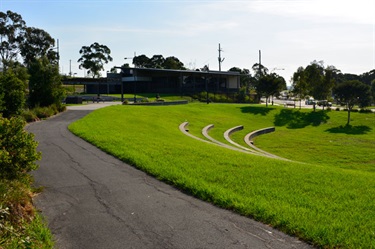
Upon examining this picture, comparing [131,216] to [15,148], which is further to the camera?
[15,148]

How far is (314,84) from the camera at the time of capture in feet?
159

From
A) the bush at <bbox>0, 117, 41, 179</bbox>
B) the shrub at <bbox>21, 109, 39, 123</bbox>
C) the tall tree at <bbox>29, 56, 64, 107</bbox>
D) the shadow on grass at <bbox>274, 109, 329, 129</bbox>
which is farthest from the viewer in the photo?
the shadow on grass at <bbox>274, 109, 329, 129</bbox>

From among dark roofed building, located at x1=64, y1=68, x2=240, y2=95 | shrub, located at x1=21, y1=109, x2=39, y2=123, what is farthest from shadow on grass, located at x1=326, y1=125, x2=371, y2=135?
dark roofed building, located at x1=64, y1=68, x2=240, y2=95

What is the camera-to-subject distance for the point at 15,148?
7430mm

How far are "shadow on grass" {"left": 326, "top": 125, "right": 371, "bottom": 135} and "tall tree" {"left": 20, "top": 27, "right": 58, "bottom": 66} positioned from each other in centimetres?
5632

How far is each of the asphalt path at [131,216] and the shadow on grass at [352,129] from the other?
27332 mm

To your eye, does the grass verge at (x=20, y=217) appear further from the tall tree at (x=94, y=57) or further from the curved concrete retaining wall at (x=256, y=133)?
the tall tree at (x=94, y=57)

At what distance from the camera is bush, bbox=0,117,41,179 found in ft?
23.5

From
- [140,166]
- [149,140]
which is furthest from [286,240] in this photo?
[149,140]

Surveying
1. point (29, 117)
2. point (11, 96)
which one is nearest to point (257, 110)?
point (29, 117)

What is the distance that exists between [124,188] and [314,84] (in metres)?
44.8

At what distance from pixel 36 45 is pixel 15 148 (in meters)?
72.9

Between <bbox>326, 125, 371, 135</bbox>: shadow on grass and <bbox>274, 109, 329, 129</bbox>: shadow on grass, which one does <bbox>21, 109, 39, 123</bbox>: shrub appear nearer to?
<bbox>274, 109, 329, 129</bbox>: shadow on grass

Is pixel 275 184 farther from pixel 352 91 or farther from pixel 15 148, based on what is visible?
pixel 352 91
